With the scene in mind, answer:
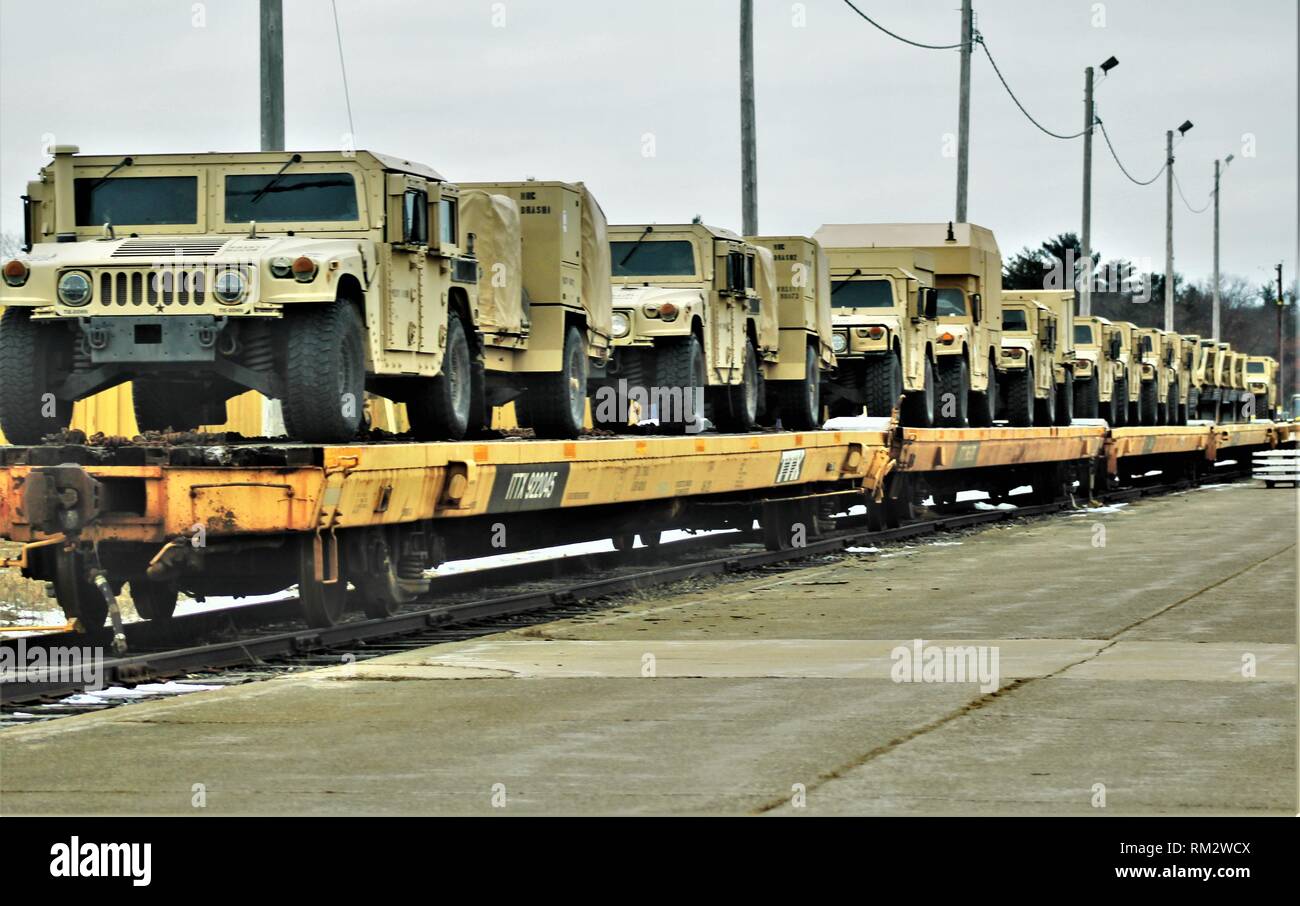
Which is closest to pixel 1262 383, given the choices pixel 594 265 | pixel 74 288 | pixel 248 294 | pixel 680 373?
pixel 680 373

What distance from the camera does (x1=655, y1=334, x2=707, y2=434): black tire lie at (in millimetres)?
19031

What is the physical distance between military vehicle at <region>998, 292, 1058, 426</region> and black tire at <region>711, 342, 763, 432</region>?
10694 millimetres

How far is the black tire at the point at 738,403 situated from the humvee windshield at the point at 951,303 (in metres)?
7.99

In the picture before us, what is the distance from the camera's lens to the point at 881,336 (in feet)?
80.1

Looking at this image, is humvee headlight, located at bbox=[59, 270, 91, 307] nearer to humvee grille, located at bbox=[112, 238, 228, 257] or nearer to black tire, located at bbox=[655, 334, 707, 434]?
humvee grille, located at bbox=[112, 238, 228, 257]

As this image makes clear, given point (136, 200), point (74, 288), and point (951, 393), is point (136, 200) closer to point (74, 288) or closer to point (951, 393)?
point (74, 288)

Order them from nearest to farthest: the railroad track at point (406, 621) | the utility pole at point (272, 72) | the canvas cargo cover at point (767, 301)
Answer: the railroad track at point (406, 621), the utility pole at point (272, 72), the canvas cargo cover at point (767, 301)

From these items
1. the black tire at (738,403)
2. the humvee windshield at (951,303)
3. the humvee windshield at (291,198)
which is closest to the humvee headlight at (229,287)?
the humvee windshield at (291,198)

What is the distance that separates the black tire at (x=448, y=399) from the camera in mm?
14180

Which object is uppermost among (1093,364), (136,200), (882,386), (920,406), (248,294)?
(136,200)

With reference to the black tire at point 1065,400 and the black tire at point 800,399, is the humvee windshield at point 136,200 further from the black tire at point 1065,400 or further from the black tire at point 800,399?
the black tire at point 1065,400

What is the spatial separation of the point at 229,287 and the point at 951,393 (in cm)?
1709
